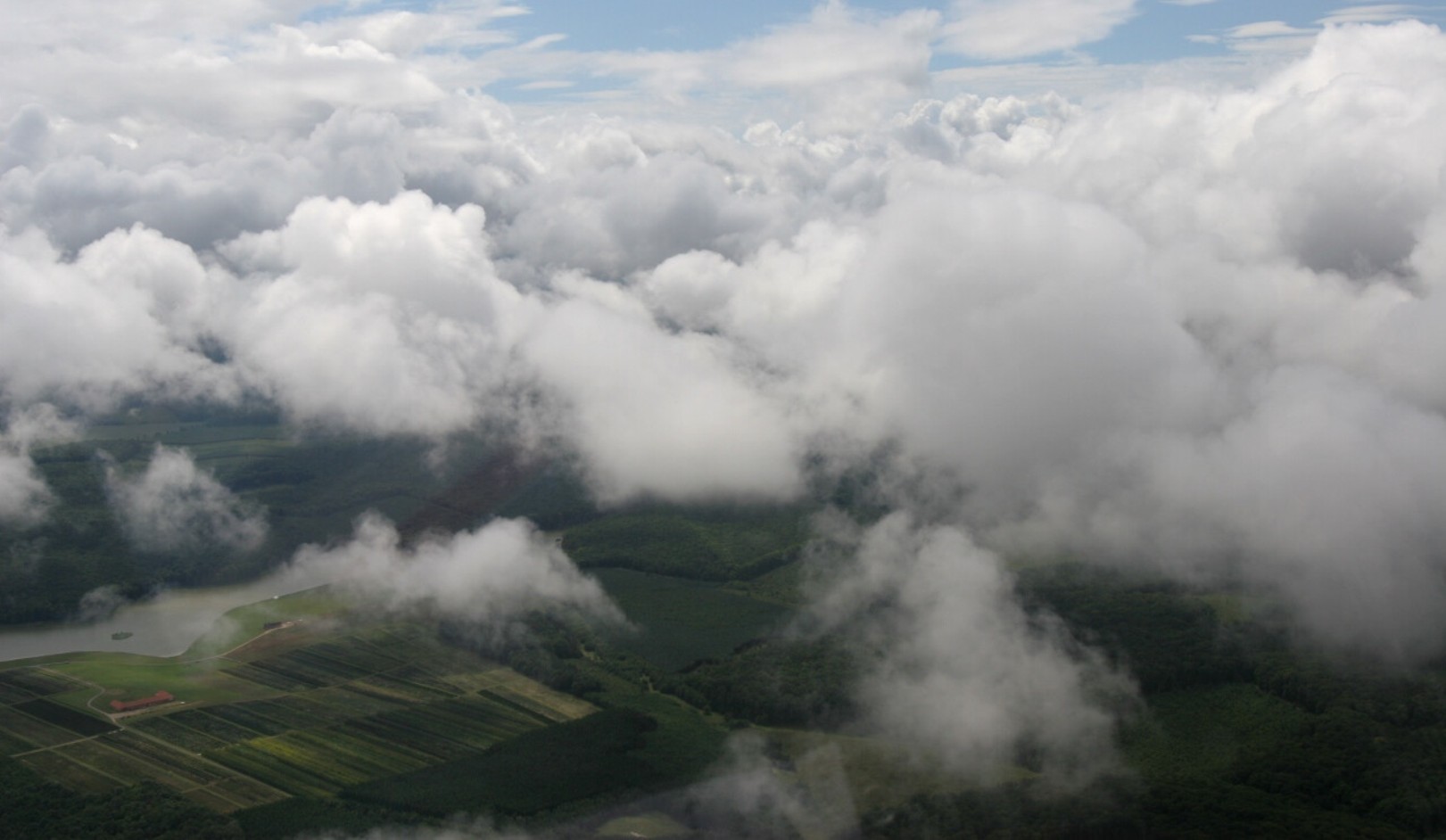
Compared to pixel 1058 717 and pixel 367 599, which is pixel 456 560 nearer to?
pixel 367 599

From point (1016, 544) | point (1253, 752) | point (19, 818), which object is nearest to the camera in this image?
point (19, 818)

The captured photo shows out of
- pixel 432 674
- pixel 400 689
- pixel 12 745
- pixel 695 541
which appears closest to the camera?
pixel 12 745

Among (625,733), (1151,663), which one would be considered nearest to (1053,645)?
(1151,663)

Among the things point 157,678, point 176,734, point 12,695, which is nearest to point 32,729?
point 12,695

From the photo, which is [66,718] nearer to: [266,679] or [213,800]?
[266,679]

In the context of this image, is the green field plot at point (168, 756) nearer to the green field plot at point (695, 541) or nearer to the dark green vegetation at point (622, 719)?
the dark green vegetation at point (622, 719)

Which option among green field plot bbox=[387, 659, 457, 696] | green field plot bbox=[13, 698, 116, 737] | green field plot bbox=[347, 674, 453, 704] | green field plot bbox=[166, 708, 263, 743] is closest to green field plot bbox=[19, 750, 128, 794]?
green field plot bbox=[13, 698, 116, 737]

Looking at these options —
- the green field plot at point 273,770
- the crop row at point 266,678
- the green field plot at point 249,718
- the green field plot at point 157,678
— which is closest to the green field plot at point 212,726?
the green field plot at point 249,718
